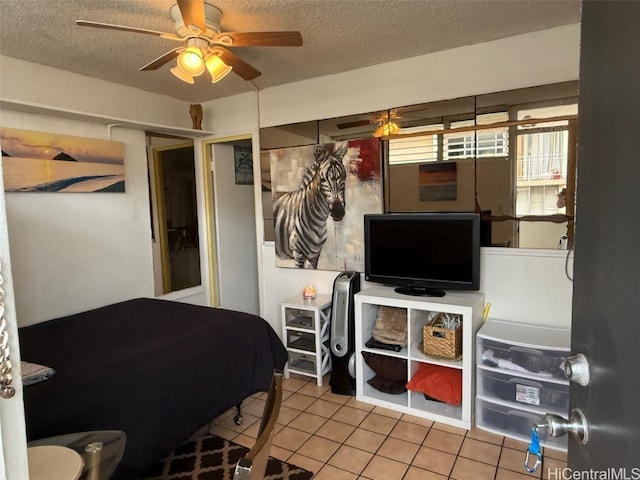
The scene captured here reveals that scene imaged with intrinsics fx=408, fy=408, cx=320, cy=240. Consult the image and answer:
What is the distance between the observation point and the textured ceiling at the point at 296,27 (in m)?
2.12

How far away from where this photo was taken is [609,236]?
2.45 ft

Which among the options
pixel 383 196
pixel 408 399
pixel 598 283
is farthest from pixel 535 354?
pixel 598 283

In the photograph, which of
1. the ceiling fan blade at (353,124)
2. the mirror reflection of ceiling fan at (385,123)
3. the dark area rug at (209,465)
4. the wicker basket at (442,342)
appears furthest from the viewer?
the ceiling fan blade at (353,124)

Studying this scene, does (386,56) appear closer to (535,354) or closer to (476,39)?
(476,39)

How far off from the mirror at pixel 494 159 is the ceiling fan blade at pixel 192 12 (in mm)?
1568

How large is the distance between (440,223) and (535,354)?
96 cm

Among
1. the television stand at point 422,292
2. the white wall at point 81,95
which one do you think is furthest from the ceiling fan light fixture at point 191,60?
the television stand at point 422,292

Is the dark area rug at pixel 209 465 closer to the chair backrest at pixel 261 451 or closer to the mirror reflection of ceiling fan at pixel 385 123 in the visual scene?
the chair backrest at pixel 261 451

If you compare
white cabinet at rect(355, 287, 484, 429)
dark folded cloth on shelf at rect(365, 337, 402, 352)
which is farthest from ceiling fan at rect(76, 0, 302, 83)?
dark folded cloth on shelf at rect(365, 337, 402, 352)

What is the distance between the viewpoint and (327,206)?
3.39 meters

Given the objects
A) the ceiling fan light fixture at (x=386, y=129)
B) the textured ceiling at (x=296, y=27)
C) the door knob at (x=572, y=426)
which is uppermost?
the textured ceiling at (x=296, y=27)

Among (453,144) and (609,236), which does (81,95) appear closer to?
(453,144)

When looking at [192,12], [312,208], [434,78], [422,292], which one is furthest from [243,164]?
[192,12]

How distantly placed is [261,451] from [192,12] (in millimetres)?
1752
